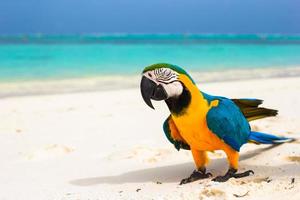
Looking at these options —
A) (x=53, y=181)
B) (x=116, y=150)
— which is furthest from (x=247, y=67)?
(x=53, y=181)

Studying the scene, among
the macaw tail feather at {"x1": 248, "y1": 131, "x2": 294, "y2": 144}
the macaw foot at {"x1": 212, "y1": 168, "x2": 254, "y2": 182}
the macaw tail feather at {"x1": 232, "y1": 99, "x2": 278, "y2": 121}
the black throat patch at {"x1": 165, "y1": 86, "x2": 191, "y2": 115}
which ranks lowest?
the macaw foot at {"x1": 212, "y1": 168, "x2": 254, "y2": 182}

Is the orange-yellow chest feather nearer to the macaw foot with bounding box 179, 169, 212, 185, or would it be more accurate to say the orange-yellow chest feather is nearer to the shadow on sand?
the macaw foot with bounding box 179, 169, 212, 185

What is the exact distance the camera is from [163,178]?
348 cm

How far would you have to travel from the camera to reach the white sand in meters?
3.02

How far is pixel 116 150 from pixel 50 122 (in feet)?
6.18

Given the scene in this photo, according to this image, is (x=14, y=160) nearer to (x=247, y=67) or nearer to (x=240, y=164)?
(x=240, y=164)

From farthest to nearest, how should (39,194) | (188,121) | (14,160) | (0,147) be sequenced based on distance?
(0,147), (14,160), (39,194), (188,121)

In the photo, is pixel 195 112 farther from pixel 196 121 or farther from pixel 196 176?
pixel 196 176

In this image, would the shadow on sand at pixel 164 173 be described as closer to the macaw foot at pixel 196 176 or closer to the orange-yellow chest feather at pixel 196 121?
the macaw foot at pixel 196 176

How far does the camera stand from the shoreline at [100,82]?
1039 cm

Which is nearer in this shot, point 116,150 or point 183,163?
point 183,163

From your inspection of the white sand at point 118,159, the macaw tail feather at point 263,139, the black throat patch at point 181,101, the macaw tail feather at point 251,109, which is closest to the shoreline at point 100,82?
the white sand at point 118,159

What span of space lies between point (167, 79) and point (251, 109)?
0.82 m

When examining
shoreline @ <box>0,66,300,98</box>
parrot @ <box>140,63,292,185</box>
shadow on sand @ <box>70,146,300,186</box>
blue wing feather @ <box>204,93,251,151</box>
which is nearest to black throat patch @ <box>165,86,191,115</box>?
parrot @ <box>140,63,292,185</box>
